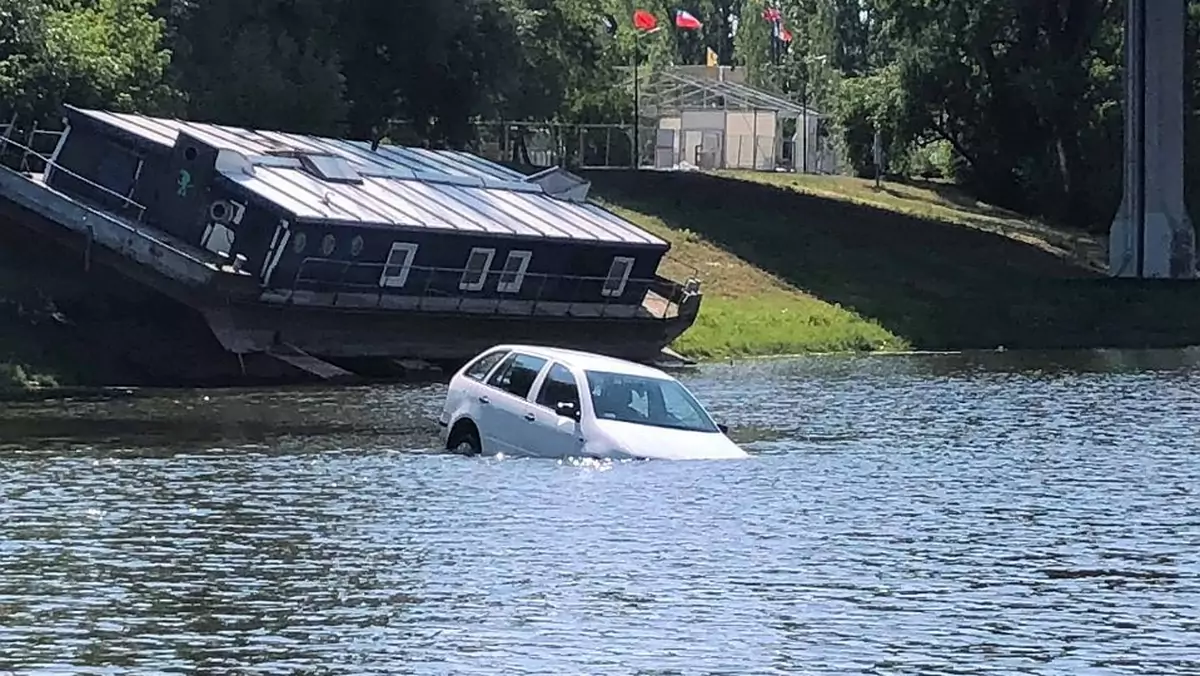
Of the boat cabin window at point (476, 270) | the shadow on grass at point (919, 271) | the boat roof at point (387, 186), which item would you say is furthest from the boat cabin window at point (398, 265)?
the shadow on grass at point (919, 271)

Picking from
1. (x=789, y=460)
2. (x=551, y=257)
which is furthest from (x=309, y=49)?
(x=789, y=460)

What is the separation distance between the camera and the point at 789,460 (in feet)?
95.1

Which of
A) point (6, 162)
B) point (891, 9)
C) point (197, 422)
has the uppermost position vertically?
point (891, 9)

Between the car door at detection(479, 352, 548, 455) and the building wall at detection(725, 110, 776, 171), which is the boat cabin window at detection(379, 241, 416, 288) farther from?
the building wall at detection(725, 110, 776, 171)

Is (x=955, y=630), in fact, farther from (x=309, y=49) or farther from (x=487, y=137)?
(x=487, y=137)

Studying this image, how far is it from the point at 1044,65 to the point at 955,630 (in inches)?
2731

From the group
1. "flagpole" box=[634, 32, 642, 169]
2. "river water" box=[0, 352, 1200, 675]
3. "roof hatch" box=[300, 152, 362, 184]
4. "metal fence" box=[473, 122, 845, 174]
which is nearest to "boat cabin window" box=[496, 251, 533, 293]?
"roof hatch" box=[300, 152, 362, 184]

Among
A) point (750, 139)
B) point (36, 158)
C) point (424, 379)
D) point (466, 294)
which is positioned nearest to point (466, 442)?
point (424, 379)

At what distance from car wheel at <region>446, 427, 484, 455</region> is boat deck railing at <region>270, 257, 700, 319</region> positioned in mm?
16839

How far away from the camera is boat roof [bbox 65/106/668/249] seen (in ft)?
157

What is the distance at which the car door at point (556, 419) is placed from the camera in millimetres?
27188

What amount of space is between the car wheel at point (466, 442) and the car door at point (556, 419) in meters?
1.13

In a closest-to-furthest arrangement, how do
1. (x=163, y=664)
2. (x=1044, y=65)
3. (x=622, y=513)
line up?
(x=163, y=664) < (x=622, y=513) < (x=1044, y=65)

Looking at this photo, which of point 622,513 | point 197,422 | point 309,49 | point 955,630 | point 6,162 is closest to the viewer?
point 955,630
